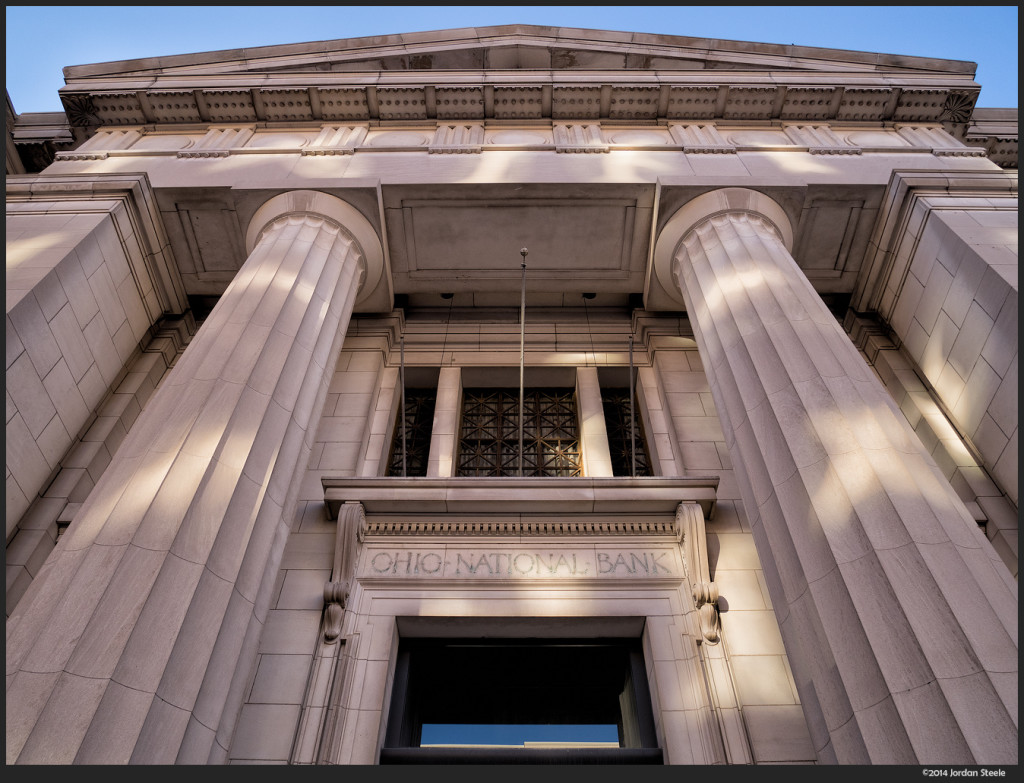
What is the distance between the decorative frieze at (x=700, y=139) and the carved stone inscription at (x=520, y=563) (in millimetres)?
8252

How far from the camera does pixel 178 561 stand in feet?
20.4

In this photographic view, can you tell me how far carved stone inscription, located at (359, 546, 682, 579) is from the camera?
9.33 meters

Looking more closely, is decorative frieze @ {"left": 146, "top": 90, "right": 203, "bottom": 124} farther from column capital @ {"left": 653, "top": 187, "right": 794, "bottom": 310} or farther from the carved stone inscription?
the carved stone inscription

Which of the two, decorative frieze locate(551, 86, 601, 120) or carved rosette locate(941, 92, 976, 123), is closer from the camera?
decorative frieze locate(551, 86, 601, 120)

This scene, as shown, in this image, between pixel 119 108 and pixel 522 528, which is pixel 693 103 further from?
pixel 119 108

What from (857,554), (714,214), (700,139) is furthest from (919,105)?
(857,554)

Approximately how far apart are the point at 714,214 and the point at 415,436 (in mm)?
6780

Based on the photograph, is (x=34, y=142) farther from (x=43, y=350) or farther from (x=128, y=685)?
(x=128, y=685)

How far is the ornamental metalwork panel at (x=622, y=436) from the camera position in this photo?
12305 millimetres

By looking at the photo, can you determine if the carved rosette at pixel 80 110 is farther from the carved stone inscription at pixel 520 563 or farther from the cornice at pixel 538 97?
the carved stone inscription at pixel 520 563

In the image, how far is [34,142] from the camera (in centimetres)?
1647

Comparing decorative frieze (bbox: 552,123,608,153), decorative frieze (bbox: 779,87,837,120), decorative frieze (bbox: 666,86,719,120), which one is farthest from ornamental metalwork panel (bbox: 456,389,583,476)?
decorative frieze (bbox: 779,87,837,120)

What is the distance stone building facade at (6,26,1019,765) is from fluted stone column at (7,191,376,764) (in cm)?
4

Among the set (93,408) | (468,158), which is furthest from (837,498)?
(93,408)
